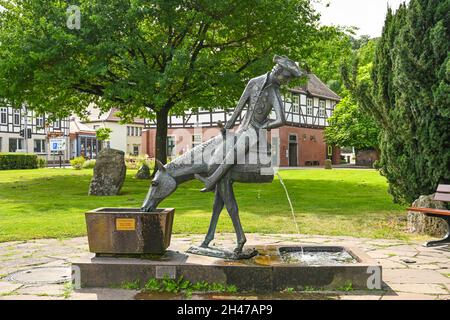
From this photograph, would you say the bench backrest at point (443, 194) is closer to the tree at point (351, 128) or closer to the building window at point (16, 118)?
the tree at point (351, 128)

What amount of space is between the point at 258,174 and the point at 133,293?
6.95 ft

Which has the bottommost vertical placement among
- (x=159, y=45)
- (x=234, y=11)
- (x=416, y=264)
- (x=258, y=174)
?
(x=416, y=264)

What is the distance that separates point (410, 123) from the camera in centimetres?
1054

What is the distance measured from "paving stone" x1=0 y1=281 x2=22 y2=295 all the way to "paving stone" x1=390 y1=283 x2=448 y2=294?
444cm

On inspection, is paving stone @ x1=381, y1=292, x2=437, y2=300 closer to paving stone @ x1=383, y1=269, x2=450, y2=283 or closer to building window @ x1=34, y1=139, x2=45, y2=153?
paving stone @ x1=383, y1=269, x2=450, y2=283

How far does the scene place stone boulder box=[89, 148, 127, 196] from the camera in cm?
1723

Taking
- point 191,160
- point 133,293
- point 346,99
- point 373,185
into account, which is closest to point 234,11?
point 373,185

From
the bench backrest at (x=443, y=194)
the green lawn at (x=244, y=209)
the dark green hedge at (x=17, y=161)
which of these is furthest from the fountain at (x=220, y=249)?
the dark green hedge at (x=17, y=161)

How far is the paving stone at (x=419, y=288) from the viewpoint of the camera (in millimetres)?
5422

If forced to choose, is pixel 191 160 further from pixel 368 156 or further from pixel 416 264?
pixel 368 156

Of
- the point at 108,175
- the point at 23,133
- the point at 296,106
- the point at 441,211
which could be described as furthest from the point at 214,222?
the point at 23,133

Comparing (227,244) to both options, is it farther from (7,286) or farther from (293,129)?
(293,129)

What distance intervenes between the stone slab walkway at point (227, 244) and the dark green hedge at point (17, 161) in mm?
29991
